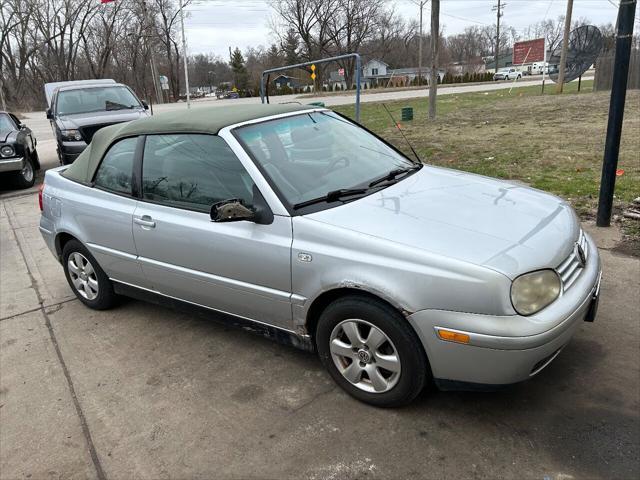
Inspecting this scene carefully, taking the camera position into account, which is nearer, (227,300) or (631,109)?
(227,300)

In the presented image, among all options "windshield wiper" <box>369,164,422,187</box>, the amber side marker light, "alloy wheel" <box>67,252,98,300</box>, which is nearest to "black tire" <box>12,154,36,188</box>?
"alloy wheel" <box>67,252,98,300</box>

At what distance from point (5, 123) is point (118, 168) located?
841 centimetres

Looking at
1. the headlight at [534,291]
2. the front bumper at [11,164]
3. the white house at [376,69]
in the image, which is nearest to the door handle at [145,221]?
the headlight at [534,291]

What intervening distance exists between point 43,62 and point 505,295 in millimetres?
69184

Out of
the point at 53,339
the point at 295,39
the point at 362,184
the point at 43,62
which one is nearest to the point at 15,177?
the point at 53,339

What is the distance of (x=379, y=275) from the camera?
8.54ft

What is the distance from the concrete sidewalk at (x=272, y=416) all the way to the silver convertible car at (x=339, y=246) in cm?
28

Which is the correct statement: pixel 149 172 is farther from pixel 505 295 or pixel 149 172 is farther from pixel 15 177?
pixel 15 177

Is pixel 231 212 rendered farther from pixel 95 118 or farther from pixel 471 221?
pixel 95 118

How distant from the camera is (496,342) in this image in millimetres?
2379

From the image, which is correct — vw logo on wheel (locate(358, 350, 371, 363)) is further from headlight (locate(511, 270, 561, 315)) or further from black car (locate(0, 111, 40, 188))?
black car (locate(0, 111, 40, 188))

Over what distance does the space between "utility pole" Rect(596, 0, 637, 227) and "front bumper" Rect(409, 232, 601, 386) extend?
308 centimetres

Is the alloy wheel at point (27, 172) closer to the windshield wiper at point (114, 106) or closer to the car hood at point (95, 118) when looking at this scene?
the car hood at point (95, 118)

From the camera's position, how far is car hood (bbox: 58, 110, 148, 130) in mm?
10500
